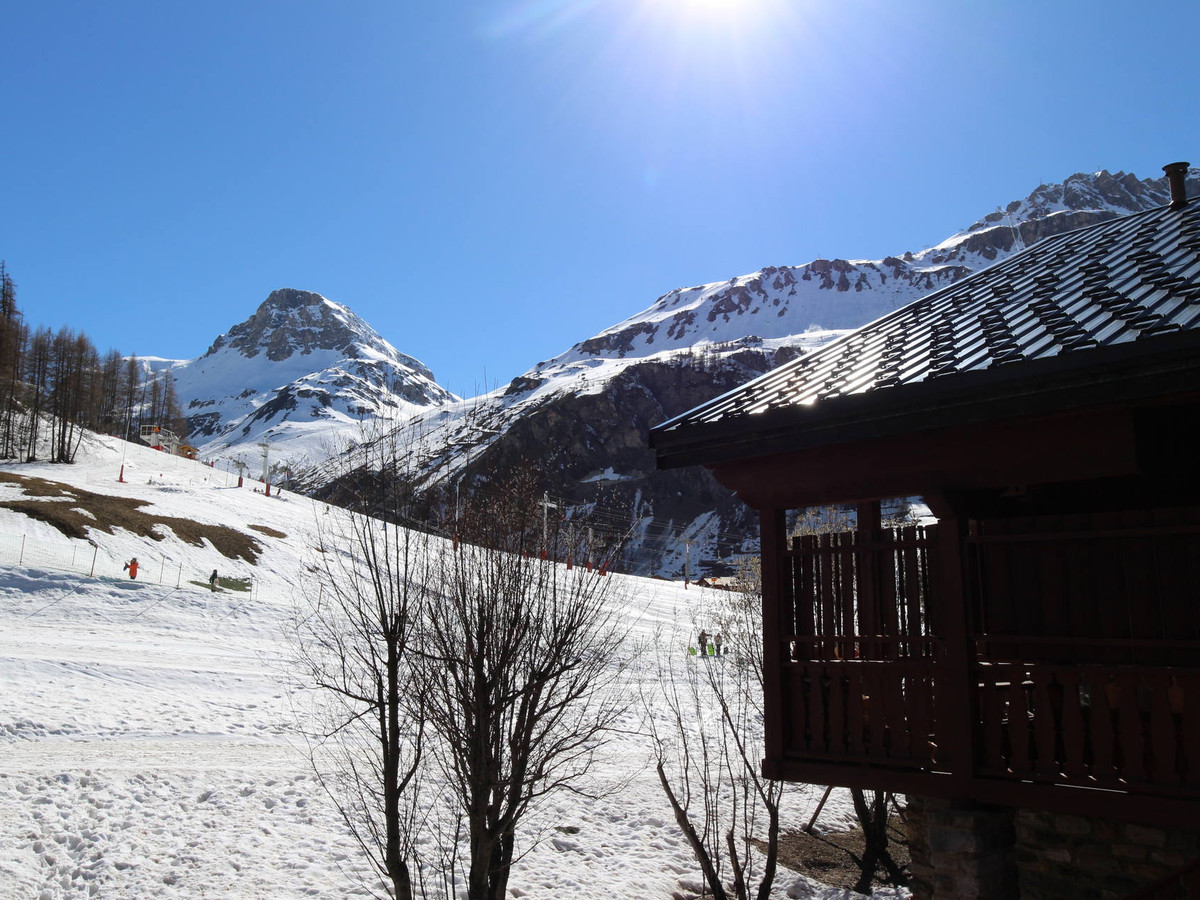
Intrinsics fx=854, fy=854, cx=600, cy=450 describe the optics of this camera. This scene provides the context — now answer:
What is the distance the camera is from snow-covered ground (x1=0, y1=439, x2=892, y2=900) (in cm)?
1158

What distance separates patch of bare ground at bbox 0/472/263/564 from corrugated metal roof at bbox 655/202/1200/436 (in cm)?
3286

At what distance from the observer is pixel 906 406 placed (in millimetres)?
5422

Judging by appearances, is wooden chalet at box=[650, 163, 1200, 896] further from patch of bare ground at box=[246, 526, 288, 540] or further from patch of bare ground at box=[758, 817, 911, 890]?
patch of bare ground at box=[246, 526, 288, 540]

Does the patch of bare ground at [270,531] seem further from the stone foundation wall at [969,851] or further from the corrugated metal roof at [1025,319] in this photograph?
the stone foundation wall at [969,851]

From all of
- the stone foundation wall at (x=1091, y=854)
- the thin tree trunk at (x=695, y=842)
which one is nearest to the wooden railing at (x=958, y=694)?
the stone foundation wall at (x=1091, y=854)

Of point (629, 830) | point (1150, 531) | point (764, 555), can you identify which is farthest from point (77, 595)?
point (1150, 531)

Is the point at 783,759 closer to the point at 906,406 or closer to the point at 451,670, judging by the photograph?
the point at 906,406

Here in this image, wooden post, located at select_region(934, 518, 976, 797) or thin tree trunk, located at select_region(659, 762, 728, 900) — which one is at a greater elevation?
wooden post, located at select_region(934, 518, 976, 797)

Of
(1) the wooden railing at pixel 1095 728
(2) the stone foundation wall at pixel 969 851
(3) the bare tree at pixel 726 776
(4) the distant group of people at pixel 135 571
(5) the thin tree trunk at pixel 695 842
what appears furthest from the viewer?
(4) the distant group of people at pixel 135 571

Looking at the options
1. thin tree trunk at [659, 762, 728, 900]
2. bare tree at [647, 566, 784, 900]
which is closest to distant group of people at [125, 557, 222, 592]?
bare tree at [647, 566, 784, 900]

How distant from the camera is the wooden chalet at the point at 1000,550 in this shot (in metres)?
4.89

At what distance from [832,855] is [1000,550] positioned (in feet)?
36.6

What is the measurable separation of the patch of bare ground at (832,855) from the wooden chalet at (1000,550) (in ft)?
29.5

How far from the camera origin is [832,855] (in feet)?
51.1
